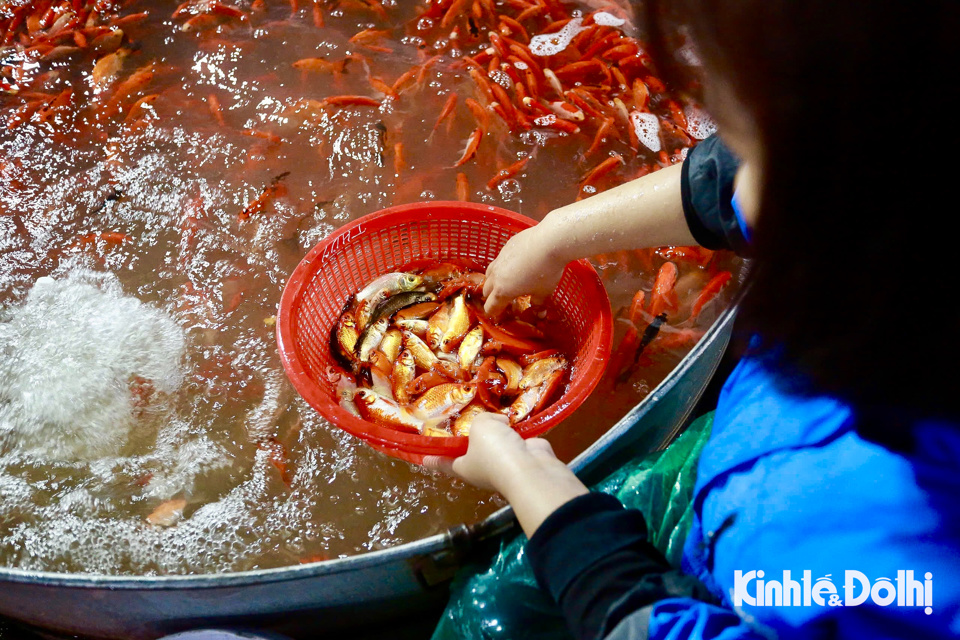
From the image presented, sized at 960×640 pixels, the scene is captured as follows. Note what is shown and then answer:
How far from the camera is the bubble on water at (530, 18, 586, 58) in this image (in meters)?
3.22

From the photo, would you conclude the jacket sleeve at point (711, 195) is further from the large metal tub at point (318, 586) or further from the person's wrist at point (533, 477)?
the person's wrist at point (533, 477)

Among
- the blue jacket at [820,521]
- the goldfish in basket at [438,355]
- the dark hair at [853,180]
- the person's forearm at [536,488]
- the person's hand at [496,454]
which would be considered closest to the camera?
the dark hair at [853,180]

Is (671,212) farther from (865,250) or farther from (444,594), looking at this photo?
(444,594)

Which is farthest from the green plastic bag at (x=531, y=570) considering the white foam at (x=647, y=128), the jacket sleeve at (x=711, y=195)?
the white foam at (x=647, y=128)

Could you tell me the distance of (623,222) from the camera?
5.54 ft

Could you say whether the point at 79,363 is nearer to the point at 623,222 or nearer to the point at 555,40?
the point at 623,222

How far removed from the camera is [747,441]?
1195mm

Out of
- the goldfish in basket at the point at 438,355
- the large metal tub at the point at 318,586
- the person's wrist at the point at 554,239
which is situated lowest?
the large metal tub at the point at 318,586

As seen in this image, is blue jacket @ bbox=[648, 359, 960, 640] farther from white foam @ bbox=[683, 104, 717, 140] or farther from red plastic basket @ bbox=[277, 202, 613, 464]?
white foam @ bbox=[683, 104, 717, 140]

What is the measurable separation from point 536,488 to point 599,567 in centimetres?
22

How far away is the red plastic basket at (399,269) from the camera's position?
162cm

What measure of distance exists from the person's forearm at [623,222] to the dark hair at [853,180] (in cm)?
80

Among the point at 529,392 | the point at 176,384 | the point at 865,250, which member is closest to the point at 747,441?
the point at 865,250

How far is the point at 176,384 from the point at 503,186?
1.50m
